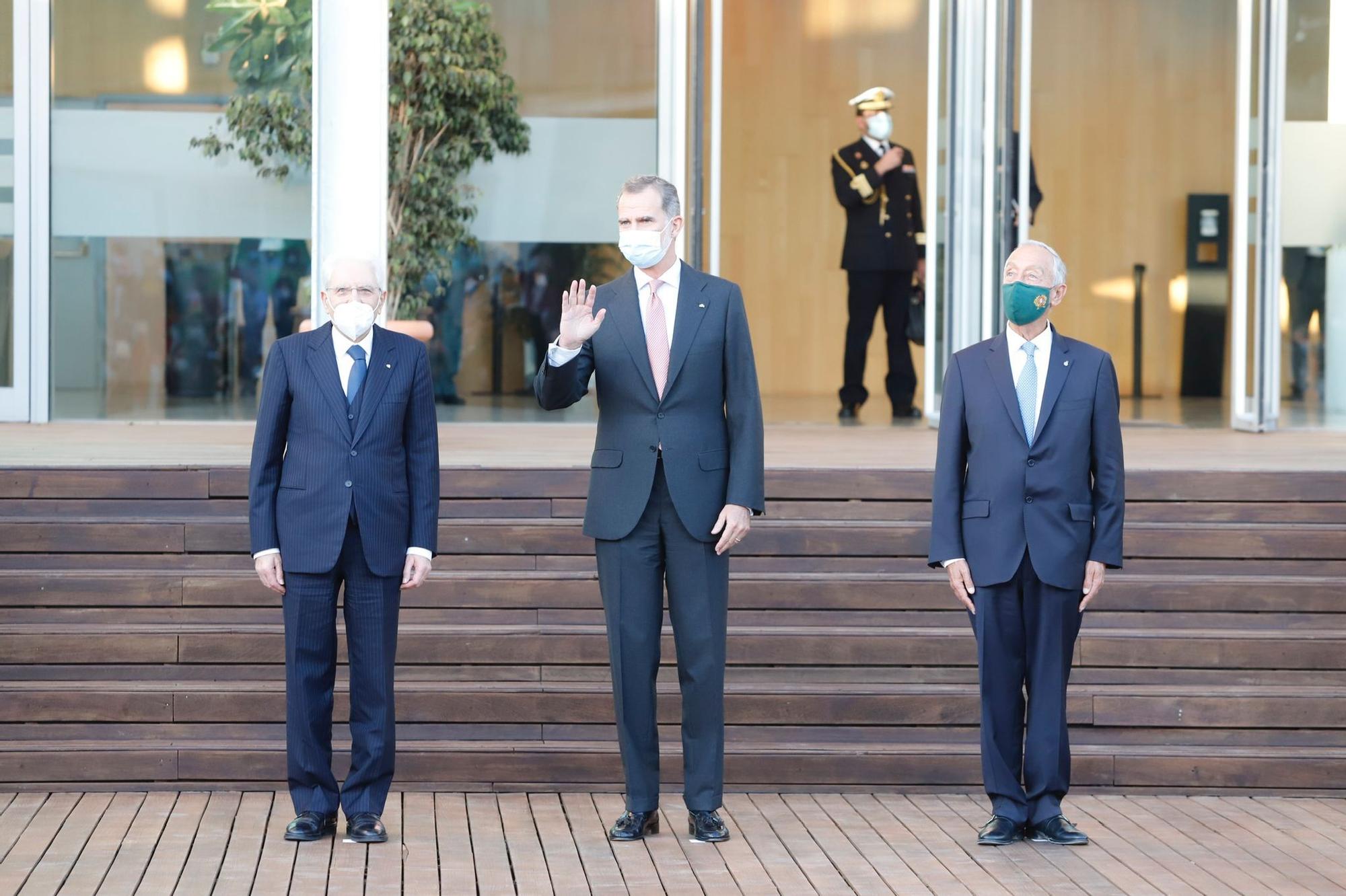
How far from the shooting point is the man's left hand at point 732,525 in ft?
15.2

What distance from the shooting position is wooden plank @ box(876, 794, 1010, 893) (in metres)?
4.31

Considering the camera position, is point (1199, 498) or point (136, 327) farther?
point (136, 327)

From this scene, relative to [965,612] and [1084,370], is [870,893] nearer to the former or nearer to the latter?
[1084,370]

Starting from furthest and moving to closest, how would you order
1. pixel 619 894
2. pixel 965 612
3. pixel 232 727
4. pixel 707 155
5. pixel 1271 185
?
1. pixel 707 155
2. pixel 1271 185
3. pixel 965 612
4. pixel 232 727
5. pixel 619 894

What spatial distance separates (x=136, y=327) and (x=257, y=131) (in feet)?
4.25

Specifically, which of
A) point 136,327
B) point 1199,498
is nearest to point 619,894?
point 1199,498

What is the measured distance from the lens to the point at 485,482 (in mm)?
6270

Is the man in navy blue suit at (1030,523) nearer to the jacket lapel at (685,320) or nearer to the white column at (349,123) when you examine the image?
the jacket lapel at (685,320)

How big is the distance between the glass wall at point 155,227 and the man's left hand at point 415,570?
5284mm

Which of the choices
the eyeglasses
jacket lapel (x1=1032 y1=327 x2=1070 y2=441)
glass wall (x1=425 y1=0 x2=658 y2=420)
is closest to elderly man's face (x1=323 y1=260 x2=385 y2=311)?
the eyeglasses

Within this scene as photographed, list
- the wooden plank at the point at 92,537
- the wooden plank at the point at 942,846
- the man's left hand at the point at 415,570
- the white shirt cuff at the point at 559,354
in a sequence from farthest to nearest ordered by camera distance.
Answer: the wooden plank at the point at 92,537 < the man's left hand at the point at 415,570 < the white shirt cuff at the point at 559,354 < the wooden plank at the point at 942,846

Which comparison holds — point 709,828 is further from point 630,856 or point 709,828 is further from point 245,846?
point 245,846

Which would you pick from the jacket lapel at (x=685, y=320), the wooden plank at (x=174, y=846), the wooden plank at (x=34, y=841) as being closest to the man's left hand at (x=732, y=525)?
the jacket lapel at (x=685, y=320)

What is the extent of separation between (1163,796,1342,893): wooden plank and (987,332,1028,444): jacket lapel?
1243 mm
